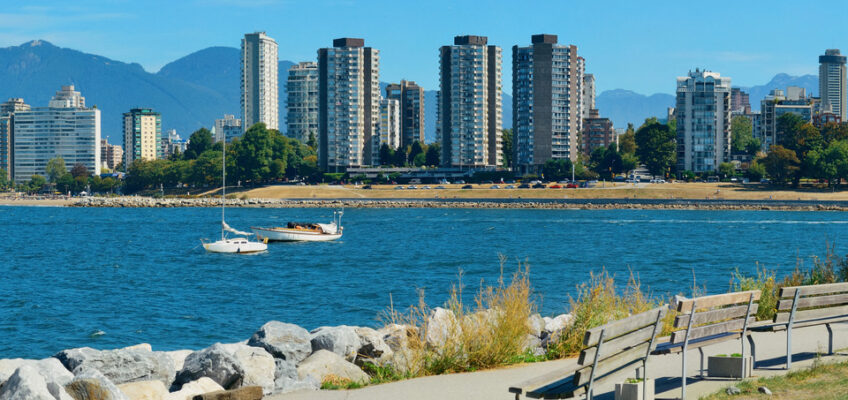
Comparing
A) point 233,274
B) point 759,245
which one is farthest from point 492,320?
point 759,245

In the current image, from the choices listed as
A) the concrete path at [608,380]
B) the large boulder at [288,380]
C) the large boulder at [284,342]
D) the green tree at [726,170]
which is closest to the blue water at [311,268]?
the large boulder at [284,342]

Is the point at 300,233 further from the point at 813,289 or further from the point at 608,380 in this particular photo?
the point at 608,380

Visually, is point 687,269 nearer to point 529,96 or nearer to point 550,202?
point 550,202

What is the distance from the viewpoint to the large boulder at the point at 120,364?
12.5 meters

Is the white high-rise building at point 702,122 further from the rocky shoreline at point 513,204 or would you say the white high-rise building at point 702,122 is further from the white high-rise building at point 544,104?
the rocky shoreline at point 513,204

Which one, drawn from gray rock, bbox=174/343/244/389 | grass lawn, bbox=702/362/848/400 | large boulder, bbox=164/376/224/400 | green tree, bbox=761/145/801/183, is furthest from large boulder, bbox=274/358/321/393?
green tree, bbox=761/145/801/183

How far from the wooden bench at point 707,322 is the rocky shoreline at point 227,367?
3.14 m

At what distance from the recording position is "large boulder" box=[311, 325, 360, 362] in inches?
575

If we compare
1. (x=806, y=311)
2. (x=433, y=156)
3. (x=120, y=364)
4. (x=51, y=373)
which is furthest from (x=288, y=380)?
(x=433, y=156)

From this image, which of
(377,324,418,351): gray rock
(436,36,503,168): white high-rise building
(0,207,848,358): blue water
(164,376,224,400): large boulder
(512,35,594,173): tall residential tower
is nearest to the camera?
(164,376,224,400): large boulder

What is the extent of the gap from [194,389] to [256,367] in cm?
122

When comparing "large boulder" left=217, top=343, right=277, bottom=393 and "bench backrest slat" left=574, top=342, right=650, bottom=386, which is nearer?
"bench backrest slat" left=574, top=342, right=650, bottom=386

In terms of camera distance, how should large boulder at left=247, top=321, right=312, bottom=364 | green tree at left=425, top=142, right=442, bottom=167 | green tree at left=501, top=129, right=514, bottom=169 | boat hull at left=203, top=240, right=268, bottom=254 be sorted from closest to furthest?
large boulder at left=247, top=321, right=312, bottom=364
boat hull at left=203, top=240, right=268, bottom=254
green tree at left=425, top=142, right=442, bottom=167
green tree at left=501, top=129, right=514, bottom=169

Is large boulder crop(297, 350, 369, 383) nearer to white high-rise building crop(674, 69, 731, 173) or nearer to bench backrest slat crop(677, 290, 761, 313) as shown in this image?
bench backrest slat crop(677, 290, 761, 313)
